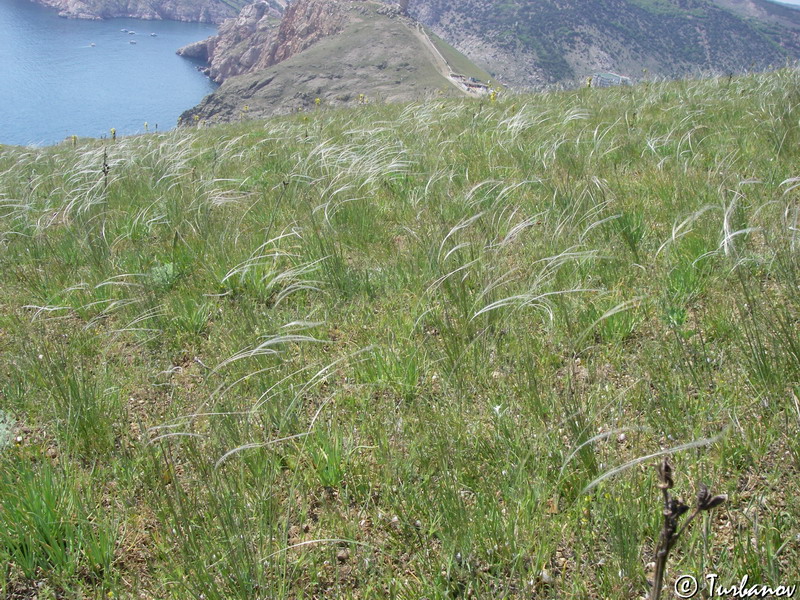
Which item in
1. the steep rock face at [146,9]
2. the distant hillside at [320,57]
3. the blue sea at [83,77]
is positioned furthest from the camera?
the steep rock face at [146,9]

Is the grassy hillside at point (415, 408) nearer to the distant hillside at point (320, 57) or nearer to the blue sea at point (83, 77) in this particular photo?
the blue sea at point (83, 77)

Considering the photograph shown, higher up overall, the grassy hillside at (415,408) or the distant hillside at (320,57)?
the distant hillside at (320,57)

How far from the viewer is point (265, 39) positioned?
162m

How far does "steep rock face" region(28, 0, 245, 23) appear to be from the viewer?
147 meters

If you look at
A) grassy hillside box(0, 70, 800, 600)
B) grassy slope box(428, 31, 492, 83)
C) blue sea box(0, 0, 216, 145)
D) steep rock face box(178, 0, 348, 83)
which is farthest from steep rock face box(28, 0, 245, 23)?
grassy hillside box(0, 70, 800, 600)

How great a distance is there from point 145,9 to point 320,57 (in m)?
80.0

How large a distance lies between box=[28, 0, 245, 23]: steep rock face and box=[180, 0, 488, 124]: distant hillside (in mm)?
24532

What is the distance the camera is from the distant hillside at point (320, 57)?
107 metres

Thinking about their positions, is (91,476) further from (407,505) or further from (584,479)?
(584,479)

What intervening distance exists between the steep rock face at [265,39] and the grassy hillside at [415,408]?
15800cm

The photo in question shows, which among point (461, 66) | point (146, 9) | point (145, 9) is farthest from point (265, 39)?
point (461, 66)

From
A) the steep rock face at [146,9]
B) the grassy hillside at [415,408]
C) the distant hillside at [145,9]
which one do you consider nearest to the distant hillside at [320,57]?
the steep rock face at [146,9]

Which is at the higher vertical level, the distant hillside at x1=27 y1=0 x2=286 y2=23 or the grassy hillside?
the distant hillside at x1=27 y1=0 x2=286 y2=23

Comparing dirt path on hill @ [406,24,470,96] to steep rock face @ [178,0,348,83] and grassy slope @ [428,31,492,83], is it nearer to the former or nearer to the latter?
grassy slope @ [428,31,492,83]
